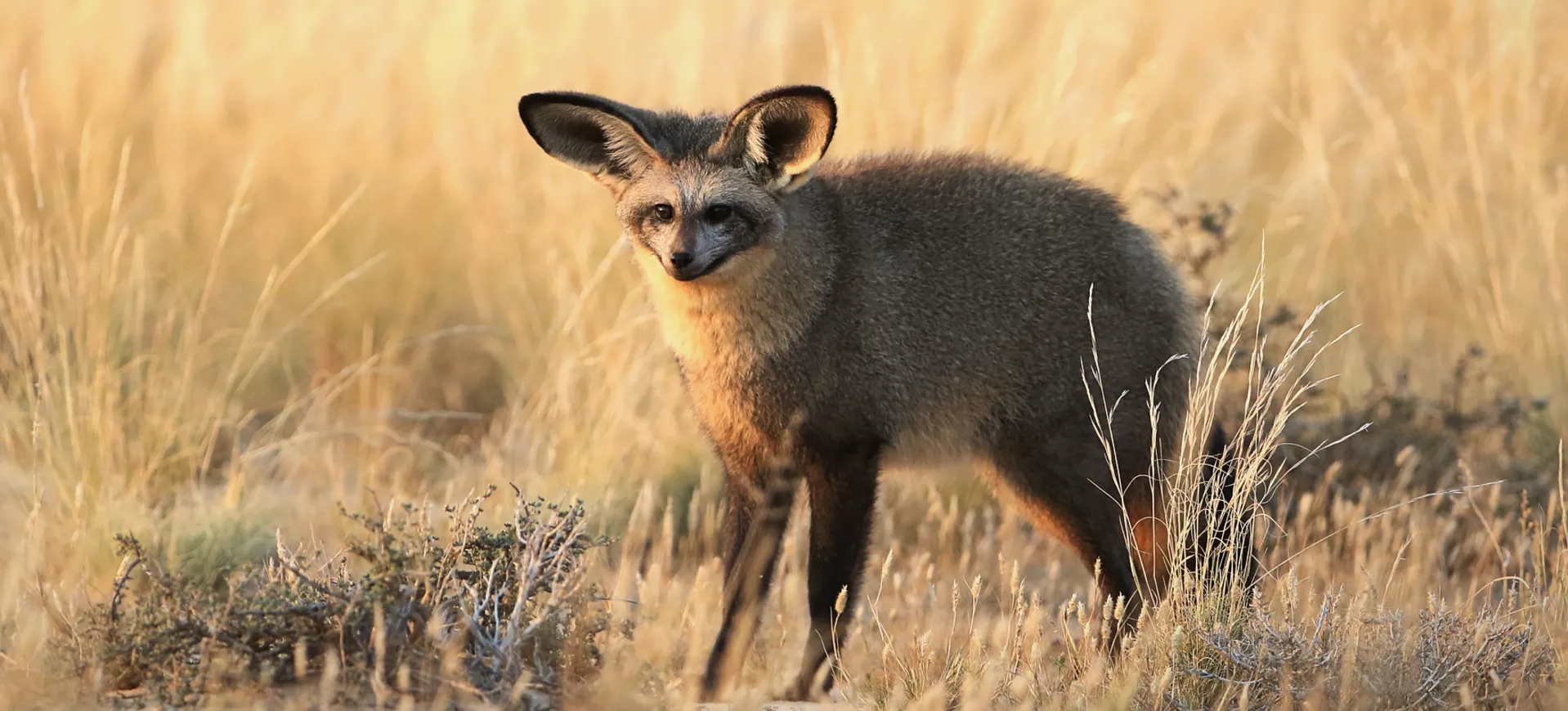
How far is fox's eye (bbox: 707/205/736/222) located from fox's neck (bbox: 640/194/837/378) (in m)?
0.17

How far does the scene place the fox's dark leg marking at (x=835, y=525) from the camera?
206 inches

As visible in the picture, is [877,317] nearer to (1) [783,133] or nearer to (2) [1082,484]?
(1) [783,133]

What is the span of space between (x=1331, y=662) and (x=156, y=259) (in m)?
6.34

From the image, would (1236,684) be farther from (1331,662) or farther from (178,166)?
(178,166)

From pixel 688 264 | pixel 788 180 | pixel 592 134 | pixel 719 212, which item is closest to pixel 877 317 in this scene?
pixel 788 180

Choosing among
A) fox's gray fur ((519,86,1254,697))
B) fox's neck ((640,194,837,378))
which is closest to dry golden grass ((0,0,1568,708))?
fox's gray fur ((519,86,1254,697))

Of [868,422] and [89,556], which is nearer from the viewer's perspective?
[868,422]

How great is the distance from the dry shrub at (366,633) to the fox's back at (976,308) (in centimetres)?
140

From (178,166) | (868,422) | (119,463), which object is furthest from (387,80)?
(868,422)

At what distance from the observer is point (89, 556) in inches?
226

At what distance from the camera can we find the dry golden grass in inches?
197

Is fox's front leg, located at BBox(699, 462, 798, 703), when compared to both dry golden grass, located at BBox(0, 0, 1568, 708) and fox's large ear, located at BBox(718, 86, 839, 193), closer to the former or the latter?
dry golden grass, located at BBox(0, 0, 1568, 708)

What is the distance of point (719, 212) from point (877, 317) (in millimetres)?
694

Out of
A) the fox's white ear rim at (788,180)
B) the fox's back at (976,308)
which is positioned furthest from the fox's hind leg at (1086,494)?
the fox's white ear rim at (788,180)
